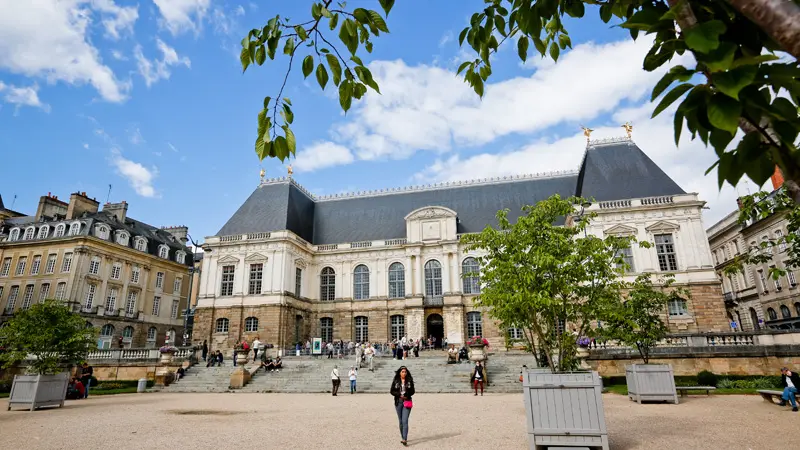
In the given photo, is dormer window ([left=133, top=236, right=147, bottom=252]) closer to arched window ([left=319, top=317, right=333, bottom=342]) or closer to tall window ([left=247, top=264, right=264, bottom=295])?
tall window ([left=247, top=264, right=264, bottom=295])

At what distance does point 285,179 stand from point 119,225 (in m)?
14.9

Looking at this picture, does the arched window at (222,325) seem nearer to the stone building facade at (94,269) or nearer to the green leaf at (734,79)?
the stone building facade at (94,269)

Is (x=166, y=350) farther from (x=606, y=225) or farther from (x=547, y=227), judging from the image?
(x=606, y=225)

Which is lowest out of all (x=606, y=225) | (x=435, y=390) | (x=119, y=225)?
(x=435, y=390)

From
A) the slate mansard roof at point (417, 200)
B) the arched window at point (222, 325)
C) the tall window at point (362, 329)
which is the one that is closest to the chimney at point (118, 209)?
the slate mansard roof at point (417, 200)

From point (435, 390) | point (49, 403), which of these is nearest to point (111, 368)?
point (49, 403)

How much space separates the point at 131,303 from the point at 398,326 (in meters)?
23.1

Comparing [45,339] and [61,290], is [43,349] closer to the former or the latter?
[45,339]

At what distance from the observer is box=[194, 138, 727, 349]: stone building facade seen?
90.6 feet

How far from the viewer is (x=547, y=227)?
8898 mm

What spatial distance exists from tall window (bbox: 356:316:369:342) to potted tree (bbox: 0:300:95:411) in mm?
19952

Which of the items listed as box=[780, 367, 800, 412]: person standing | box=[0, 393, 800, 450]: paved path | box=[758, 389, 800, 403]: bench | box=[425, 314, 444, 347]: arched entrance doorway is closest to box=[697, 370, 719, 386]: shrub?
box=[0, 393, 800, 450]: paved path

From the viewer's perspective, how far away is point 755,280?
119 ft

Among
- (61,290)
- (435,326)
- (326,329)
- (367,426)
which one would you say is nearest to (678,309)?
(435,326)
